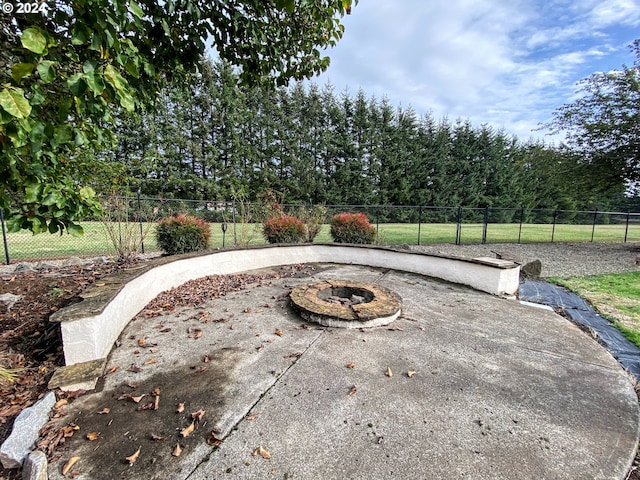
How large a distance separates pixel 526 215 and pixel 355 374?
82.9 feet

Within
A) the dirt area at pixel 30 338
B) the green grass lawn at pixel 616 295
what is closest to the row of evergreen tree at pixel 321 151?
the green grass lawn at pixel 616 295

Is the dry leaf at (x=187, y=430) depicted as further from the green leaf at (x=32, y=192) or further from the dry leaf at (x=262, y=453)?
the green leaf at (x=32, y=192)

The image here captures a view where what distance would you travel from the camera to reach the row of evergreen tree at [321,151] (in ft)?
A: 64.3

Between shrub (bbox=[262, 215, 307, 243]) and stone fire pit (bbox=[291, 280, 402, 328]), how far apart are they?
3429 millimetres

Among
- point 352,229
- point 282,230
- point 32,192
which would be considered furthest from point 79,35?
point 352,229

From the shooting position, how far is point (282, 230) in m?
7.63

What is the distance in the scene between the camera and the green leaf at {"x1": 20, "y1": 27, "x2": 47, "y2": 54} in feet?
4.05

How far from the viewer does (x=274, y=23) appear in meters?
3.32

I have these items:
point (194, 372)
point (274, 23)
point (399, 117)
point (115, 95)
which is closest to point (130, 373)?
point (194, 372)

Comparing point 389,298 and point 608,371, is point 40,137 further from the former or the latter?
point 608,371

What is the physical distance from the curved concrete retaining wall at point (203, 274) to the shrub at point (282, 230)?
1.22 metres
